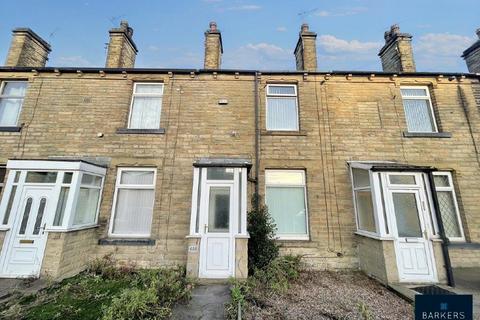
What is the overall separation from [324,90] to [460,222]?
6.00 meters

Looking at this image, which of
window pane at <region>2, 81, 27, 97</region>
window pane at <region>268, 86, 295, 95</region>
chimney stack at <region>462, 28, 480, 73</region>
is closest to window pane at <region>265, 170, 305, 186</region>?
window pane at <region>268, 86, 295, 95</region>

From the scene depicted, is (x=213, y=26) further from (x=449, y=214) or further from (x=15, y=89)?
(x=449, y=214)

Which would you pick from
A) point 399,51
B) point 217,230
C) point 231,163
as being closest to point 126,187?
point 217,230

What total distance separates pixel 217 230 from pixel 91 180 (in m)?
4.13

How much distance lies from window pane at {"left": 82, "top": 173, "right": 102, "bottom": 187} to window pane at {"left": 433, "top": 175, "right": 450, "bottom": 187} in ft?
35.4

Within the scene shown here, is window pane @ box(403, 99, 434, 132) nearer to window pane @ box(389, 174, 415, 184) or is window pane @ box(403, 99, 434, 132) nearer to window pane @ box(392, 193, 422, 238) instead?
window pane @ box(389, 174, 415, 184)

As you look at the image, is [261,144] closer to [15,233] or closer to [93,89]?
[93,89]

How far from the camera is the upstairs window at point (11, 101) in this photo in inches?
320

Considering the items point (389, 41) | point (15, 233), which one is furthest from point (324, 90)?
point (15, 233)

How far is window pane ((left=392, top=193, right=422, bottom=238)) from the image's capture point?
6227 millimetres

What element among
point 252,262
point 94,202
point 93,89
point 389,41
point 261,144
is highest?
point 389,41

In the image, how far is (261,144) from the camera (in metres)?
7.83

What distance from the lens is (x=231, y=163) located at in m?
6.60

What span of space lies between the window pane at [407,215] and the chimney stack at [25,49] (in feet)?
44.3
